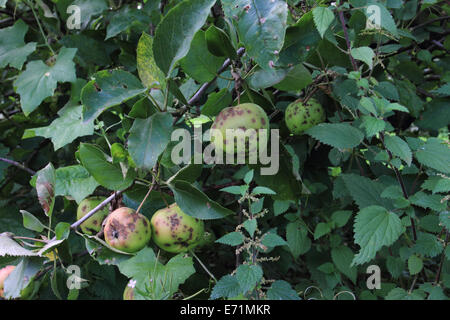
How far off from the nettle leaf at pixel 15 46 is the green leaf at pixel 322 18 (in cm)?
124

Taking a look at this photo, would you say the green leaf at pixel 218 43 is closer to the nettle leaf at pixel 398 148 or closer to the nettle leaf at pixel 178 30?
the nettle leaf at pixel 178 30

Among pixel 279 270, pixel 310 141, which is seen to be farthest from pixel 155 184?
pixel 279 270

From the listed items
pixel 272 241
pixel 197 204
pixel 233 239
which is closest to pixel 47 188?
pixel 197 204

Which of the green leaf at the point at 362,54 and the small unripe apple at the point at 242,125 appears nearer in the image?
the small unripe apple at the point at 242,125

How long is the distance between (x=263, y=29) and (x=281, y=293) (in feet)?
2.41

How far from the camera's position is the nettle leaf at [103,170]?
101 centimetres

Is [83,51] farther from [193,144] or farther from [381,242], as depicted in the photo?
[381,242]

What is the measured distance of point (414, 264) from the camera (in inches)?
45.8

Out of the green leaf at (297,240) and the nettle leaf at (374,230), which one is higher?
the nettle leaf at (374,230)

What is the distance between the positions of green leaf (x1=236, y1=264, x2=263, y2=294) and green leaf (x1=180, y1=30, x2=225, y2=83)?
538 millimetres

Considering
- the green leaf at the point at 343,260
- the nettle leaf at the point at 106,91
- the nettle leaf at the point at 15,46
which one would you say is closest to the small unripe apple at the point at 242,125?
the nettle leaf at the point at 106,91

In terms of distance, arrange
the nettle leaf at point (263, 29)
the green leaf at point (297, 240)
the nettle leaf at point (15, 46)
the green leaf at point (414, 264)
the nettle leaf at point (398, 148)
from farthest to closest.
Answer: the nettle leaf at point (15, 46) < the green leaf at point (297, 240) < the green leaf at point (414, 264) < the nettle leaf at point (398, 148) < the nettle leaf at point (263, 29)

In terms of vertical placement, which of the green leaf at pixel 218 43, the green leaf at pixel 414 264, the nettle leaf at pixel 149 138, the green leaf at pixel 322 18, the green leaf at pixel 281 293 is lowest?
the green leaf at pixel 281 293

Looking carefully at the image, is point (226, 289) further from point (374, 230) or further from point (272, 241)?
point (374, 230)
